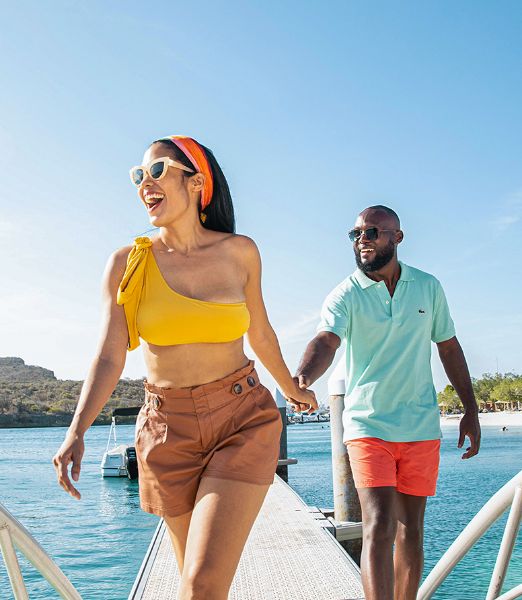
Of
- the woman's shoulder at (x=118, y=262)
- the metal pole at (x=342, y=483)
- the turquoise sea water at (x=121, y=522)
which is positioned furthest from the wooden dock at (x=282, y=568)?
the turquoise sea water at (x=121, y=522)

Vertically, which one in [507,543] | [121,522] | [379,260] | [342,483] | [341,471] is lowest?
[121,522]

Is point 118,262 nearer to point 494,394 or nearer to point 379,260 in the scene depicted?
point 379,260

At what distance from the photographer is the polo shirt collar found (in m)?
4.24

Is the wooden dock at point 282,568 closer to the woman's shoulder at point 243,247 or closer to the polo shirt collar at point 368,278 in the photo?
the polo shirt collar at point 368,278

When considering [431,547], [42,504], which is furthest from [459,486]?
[42,504]

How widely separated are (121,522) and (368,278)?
2275 cm

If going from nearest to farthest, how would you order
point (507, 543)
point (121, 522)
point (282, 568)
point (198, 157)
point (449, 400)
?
point (507, 543), point (198, 157), point (282, 568), point (121, 522), point (449, 400)

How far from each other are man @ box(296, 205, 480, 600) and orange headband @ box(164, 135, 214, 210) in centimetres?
105

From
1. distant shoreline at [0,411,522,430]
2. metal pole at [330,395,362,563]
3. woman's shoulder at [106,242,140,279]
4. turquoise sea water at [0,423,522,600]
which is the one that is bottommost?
turquoise sea water at [0,423,522,600]

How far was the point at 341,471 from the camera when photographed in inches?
391

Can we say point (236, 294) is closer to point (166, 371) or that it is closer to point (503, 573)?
point (166, 371)

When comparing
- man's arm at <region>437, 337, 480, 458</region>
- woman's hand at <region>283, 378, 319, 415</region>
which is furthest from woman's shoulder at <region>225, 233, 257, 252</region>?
man's arm at <region>437, 337, 480, 458</region>

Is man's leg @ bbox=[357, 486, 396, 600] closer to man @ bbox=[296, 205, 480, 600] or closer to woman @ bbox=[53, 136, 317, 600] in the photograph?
man @ bbox=[296, 205, 480, 600]

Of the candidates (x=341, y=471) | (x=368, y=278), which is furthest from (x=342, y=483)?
(x=368, y=278)
